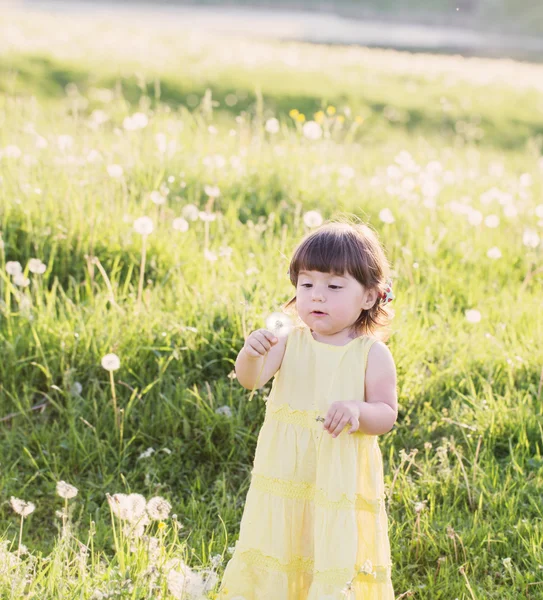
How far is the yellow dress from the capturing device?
2525 mm

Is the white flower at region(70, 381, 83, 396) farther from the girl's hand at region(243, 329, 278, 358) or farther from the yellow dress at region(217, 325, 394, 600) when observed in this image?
the girl's hand at region(243, 329, 278, 358)

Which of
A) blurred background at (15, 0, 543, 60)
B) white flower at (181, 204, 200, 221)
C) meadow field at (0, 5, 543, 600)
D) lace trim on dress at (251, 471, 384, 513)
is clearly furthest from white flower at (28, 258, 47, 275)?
blurred background at (15, 0, 543, 60)

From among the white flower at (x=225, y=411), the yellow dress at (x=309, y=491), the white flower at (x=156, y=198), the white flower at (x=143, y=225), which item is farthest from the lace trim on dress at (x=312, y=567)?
the white flower at (x=156, y=198)

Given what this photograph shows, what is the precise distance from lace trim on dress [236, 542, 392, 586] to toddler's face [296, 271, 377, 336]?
690mm

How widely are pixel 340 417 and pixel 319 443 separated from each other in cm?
22

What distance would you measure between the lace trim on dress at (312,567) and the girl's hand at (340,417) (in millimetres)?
397

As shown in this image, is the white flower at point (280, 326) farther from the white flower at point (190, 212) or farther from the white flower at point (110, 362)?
the white flower at point (190, 212)

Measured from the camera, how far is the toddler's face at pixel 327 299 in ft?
8.43

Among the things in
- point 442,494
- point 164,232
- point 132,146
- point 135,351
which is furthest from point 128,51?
point 442,494

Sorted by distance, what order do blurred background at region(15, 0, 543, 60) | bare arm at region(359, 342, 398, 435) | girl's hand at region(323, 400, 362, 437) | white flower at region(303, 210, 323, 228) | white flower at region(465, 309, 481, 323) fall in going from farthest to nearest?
blurred background at region(15, 0, 543, 60) → white flower at region(303, 210, 323, 228) → white flower at region(465, 309, 481, 323) → bare arm at region(359, 342, 398, 435) → girl's hand at region(323, 400, 362, 437)

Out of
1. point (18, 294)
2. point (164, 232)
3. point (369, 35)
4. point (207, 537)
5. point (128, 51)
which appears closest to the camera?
point (207, 537)

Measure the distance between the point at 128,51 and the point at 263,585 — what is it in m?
12.8

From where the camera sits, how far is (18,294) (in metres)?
4.16

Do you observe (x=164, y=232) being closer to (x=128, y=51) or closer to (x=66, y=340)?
(x=66, y=340)
